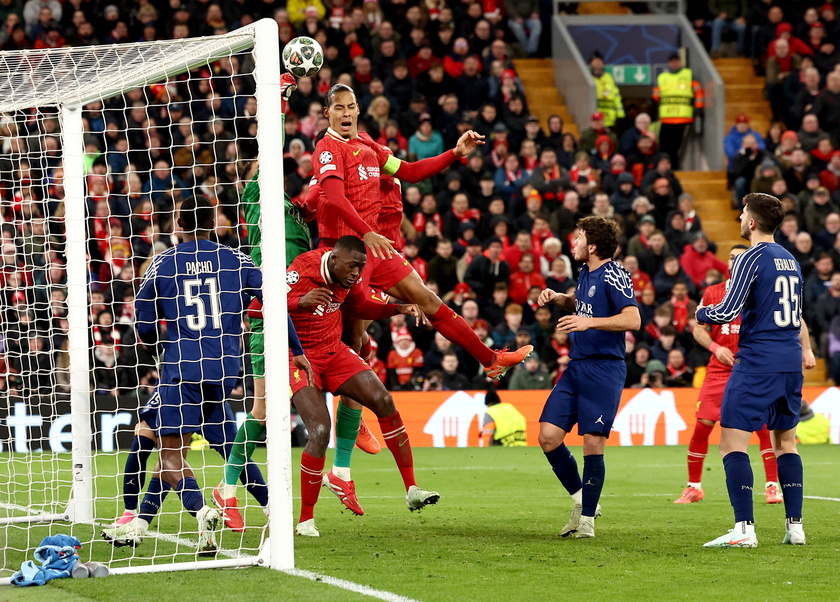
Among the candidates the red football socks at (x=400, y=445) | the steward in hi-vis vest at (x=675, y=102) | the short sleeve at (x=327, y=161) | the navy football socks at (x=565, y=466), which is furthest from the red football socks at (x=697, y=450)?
the steward in hi-vis vest at (x=675, y=102)

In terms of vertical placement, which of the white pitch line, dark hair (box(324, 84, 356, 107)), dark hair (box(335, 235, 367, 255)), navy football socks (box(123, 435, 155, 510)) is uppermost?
dark hair (box(324, 84, 356, 107))

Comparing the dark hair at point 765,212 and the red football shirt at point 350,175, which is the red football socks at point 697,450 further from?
the red football shirt at point 350,175

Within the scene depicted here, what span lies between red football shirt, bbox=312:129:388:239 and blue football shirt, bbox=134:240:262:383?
108 centimetres

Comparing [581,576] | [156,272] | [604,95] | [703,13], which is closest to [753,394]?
[581,576]

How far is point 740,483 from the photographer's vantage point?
272 inches

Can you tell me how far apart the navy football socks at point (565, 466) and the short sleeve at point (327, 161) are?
232 cm

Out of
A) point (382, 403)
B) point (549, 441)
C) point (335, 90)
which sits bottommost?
point (549, 441)

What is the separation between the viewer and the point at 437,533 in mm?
7773

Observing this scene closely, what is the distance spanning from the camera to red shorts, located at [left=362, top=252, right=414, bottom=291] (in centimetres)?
830

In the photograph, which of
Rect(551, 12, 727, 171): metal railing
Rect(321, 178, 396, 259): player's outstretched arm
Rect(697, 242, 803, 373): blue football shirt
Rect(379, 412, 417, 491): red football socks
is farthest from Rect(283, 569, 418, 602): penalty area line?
Rect(551, 12, 727, 171): metal railing

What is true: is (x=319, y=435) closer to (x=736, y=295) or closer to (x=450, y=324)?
(x=450, y=324)

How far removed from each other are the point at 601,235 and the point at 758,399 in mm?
1450

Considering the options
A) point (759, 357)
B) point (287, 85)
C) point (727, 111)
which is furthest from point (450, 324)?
point (727, 111)

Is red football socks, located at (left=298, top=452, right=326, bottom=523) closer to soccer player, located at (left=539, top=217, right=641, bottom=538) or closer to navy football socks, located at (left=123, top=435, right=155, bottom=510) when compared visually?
navy football socks, located at (left=123, top=435, right=155, bottom=510)
